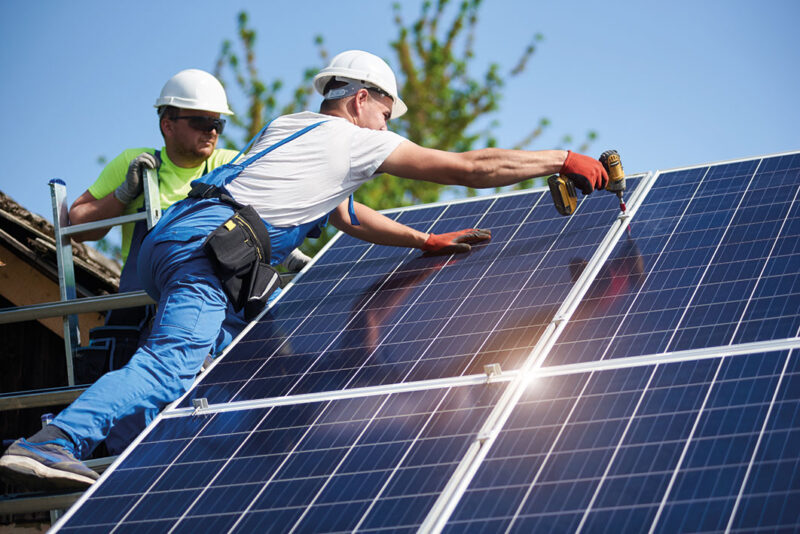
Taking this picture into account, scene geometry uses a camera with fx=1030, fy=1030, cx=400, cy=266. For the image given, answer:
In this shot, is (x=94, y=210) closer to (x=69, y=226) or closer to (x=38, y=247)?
(x=69, y=226)

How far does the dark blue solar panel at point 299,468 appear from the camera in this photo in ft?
14.1

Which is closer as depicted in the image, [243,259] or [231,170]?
[243,259]

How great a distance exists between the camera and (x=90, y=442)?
5207mm

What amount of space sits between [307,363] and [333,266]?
1693 millimetres

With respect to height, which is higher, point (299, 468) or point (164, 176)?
point (164, 176)

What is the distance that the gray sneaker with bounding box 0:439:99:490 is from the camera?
478 cm

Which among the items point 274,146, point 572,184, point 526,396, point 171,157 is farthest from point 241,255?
point 171,157

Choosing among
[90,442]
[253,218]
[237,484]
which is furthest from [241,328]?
[237,484]

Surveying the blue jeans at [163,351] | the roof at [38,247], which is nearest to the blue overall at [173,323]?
the blue jeans at [163,351]

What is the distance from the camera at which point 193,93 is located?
7.95 metres

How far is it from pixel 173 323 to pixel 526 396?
207 centimetres

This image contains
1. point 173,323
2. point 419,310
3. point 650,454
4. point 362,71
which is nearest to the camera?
point 650,454

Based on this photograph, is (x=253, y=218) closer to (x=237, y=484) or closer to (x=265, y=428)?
(x=265, y=428)

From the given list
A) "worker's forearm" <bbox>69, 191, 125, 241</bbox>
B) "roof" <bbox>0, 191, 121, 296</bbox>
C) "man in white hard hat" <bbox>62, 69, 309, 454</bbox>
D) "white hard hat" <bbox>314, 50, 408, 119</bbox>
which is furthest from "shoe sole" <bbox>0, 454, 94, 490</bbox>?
"roof" <bbox>0, 191, 121, 296</bbox>
